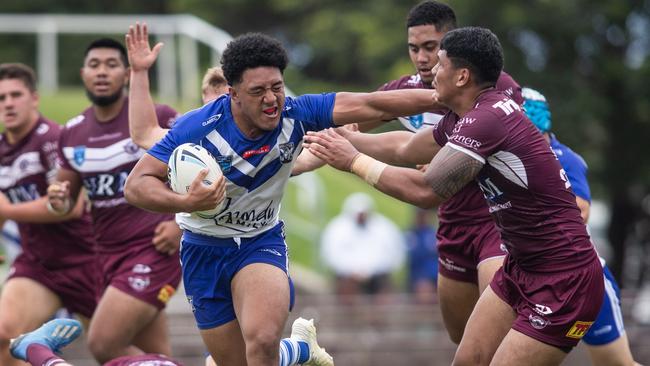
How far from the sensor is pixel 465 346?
7410mm

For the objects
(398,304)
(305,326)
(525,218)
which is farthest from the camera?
(398,304)

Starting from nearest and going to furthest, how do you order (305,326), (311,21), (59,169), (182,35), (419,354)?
(305,326)
(59,169)
(419,354)
(182,35)
(311,21)

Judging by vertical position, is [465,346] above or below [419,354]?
above

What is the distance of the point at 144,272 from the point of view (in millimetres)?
9320

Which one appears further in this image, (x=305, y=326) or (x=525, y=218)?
(x=305, y=326)

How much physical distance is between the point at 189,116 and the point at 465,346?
2268mm

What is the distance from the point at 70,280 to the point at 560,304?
467cm

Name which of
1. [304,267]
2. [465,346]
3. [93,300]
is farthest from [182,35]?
[465,346]

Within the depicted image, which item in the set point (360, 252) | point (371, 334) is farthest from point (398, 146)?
point (360, 252)

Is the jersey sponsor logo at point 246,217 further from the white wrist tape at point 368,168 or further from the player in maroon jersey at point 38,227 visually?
the player in maroon jersey at point 38,227

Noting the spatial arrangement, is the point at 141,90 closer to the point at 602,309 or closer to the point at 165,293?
the point at 165,293

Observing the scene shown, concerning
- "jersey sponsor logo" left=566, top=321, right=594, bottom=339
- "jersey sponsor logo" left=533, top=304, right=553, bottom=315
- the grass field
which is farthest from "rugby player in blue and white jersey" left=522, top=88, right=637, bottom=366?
the grass field

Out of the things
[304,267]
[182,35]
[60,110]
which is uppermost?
[182,35]

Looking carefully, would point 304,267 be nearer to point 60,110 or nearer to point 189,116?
point 60,110
